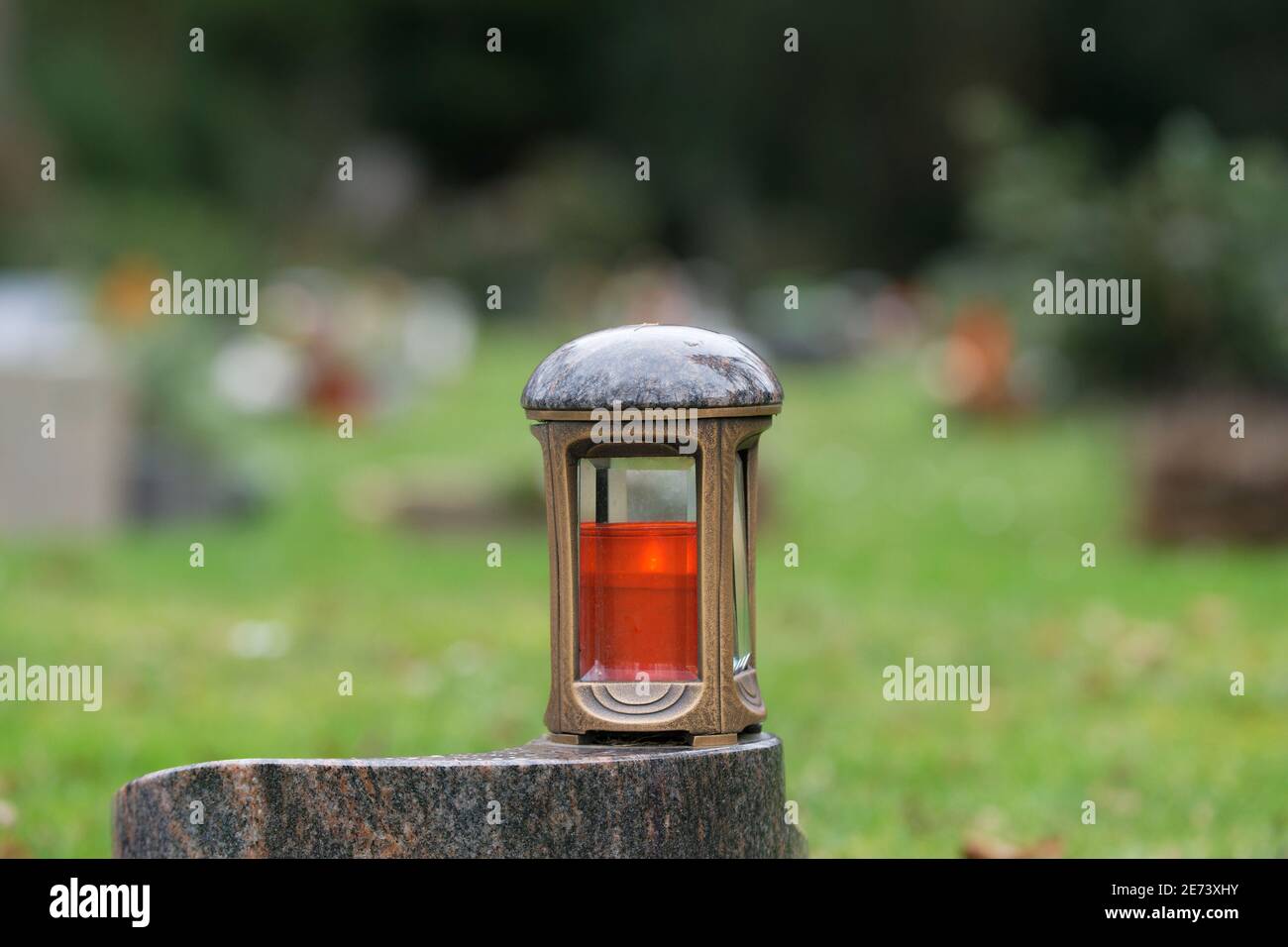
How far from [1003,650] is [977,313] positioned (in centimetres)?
990

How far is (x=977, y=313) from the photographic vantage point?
1655cm

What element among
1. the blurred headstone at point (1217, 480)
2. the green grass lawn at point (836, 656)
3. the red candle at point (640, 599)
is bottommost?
the green grass lawn at point (836, 656)

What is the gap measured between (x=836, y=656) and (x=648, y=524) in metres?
3.55

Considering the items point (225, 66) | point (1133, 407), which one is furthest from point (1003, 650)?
point (225, 66)

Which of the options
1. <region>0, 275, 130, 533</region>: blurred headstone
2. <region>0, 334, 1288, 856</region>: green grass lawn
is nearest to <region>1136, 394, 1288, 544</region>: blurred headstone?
<region>0, 334, 1288, 856</region>: green grass lawn

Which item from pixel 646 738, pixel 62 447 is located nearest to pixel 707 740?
pixel 646 738

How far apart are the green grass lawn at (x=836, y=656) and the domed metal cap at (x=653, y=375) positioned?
145cm

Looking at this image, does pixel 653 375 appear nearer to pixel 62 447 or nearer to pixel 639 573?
pixel 639 573

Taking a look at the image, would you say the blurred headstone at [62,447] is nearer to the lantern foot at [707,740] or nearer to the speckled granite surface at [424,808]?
the speckled granite surface at [424,808]

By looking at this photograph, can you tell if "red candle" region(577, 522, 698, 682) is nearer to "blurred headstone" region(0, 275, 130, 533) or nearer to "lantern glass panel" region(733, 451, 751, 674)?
"lantern glass panel" region(733, 451, 751, 674)

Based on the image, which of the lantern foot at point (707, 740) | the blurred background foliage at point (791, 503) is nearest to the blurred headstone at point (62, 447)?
the blurred background foliage at point (791, 503)

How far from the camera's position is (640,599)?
353 cm

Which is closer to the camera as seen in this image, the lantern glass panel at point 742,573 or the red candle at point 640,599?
the red candle at point 640,599

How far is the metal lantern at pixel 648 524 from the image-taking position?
3400 millimetres
